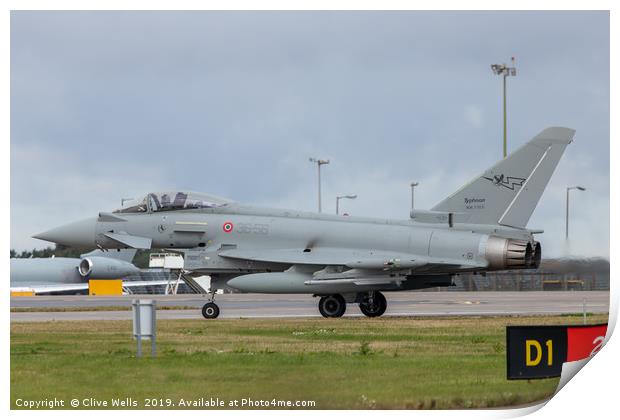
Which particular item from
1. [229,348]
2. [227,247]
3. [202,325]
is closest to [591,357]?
[229,348]

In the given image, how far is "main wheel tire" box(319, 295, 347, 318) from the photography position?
27.4m

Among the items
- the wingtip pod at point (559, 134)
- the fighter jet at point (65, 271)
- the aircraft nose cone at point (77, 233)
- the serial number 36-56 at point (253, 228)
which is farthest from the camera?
the fighter jet at point (65, 271)

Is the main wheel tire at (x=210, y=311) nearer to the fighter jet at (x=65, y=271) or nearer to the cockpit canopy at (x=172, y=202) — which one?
the cockpit canopy at (x=172, y=202)

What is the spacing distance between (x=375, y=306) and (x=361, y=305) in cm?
39

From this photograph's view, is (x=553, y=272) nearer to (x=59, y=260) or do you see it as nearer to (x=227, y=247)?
(x=227, y=247)

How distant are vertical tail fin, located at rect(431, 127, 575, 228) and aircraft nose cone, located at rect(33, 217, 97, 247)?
9.79m

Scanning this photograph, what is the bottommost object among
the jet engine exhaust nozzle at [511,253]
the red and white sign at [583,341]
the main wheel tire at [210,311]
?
the main wheel tire at [210,311]

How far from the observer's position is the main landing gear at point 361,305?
90.1 feet

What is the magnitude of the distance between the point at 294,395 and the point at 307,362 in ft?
7.64

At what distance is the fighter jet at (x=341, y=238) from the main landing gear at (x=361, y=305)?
0.09 feet

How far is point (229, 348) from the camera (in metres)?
17.8

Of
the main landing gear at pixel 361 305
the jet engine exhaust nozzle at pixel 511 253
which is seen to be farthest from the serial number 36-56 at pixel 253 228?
the jet engine exhaust nozzle at pixel 511 253
